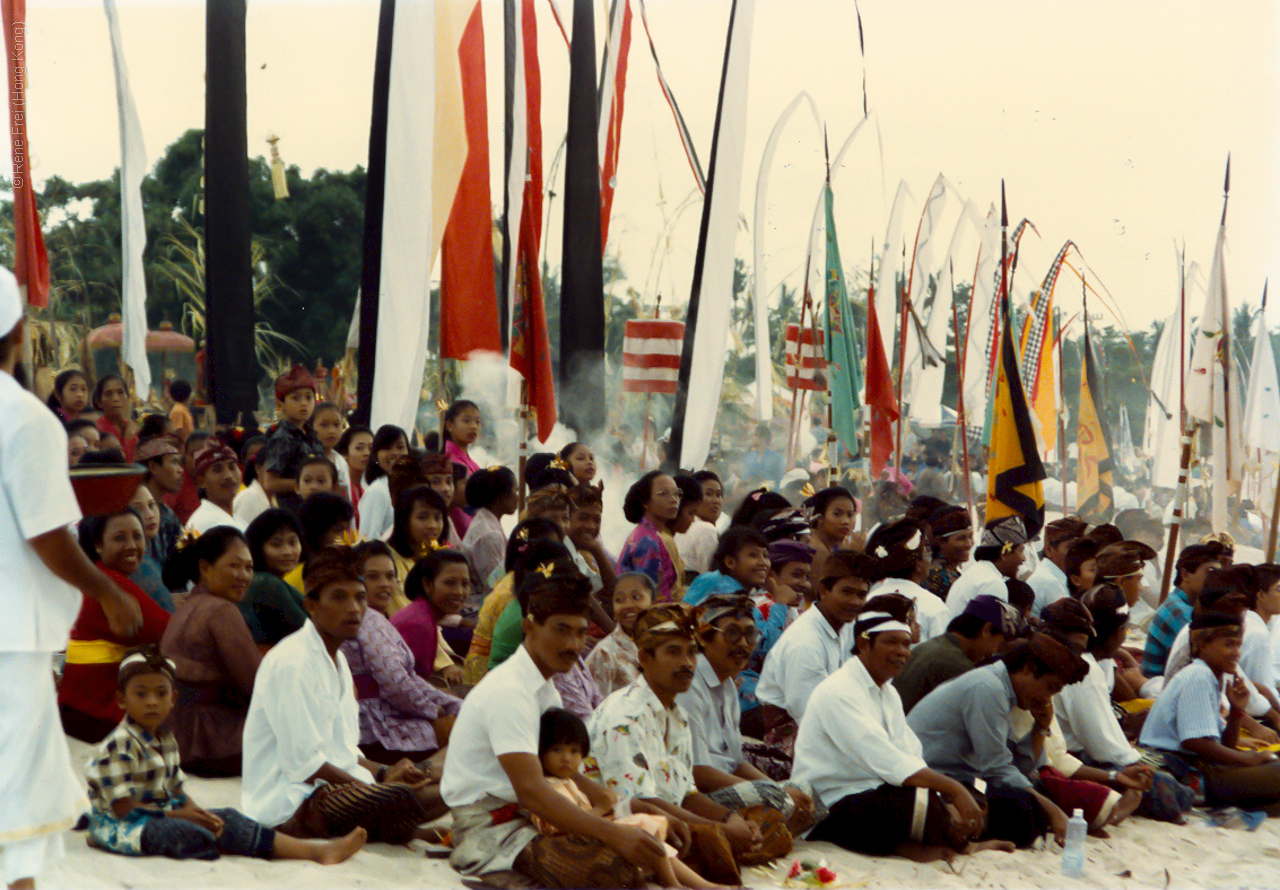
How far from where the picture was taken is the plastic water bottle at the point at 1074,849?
16.8 feet

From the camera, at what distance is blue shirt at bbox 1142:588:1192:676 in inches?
292

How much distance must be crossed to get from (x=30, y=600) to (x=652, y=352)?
822 cm

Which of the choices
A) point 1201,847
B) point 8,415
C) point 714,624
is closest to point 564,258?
point 714,624

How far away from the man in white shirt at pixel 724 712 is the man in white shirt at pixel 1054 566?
2.79 meters

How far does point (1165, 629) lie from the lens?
7434mm

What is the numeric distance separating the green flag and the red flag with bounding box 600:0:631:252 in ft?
6.17

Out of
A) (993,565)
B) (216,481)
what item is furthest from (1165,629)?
(216,481)

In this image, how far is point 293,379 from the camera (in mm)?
7449

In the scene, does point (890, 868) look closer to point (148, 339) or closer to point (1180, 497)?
point (1180, 497)

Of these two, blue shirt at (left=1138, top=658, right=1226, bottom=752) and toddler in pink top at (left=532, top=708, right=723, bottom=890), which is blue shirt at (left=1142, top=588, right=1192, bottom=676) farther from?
toddler in pink top at (left=532, top=708, right=723, bottom=890)

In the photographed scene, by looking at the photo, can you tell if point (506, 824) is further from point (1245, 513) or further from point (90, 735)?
point (1245, 513)

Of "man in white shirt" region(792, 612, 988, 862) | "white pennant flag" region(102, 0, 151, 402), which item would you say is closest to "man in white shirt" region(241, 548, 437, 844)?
"man in white shirt" region(792, 612, 988, 862)

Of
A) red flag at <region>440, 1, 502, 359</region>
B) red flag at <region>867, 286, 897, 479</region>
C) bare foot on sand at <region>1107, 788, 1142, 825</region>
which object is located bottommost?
bare foot on sand at <region>1107, 788, 1142, 825</region>

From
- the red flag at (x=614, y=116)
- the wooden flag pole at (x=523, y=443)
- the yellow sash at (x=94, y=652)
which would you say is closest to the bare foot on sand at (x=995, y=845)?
the yellow sash at (x=94, y=652)
